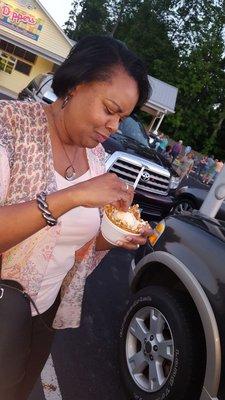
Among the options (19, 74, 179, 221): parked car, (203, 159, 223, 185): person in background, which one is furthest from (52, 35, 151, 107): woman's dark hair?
(203, 159, 223, 185): person in background

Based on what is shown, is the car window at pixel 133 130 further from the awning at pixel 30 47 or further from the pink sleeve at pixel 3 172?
the awning at pixel 30 47

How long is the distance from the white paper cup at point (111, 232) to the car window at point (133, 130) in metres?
6.58

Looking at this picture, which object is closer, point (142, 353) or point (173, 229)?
point (142, 353)

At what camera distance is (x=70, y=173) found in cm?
172

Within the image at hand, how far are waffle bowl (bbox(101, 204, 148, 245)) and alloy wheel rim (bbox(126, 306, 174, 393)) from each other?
136 centimetres

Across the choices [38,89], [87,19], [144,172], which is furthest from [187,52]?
[144,172]

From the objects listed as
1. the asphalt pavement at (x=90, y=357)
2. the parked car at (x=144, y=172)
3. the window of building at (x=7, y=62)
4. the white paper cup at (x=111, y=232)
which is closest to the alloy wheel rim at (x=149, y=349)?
the asphalt pavement at (x=90, y=357)

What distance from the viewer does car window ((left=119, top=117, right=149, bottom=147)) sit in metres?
8.38

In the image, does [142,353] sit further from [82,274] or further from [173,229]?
[82,274]

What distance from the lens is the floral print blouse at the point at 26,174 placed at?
147cm

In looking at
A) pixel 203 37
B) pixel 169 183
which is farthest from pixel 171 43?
pixel 169 183

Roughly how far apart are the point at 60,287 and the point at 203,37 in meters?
51.9

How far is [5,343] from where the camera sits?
5.21 feet

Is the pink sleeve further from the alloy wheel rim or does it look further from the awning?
the awning
